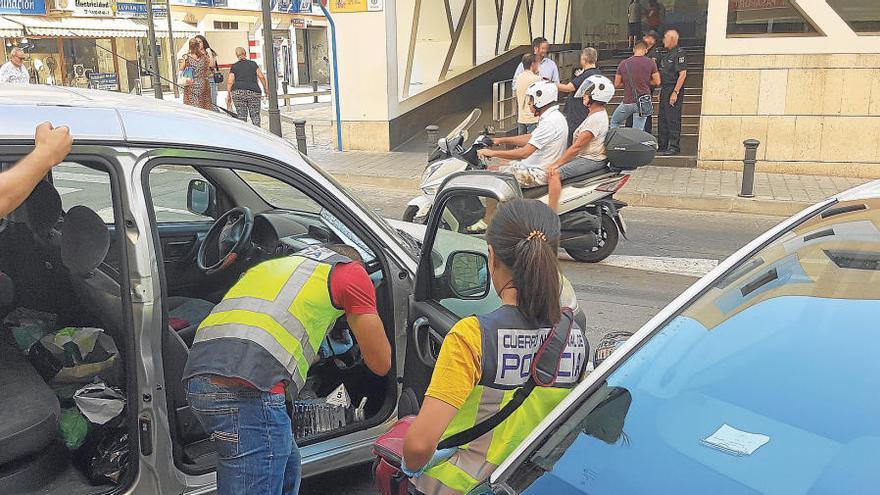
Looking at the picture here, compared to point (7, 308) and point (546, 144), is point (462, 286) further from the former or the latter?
point (546, 144)

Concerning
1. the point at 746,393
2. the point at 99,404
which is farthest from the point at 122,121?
the point at 746,393

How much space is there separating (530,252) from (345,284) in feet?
2.25

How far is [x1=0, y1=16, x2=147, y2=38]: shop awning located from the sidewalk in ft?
72.3

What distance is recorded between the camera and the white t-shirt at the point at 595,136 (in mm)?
7227

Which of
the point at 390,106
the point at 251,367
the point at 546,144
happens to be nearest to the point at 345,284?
the point at 251,367

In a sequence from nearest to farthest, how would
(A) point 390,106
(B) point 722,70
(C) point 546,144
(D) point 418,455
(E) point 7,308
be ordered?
1. (D) point 418,455
2. (E) point 7,308
3. (C) point 546,144
4. (B) point 722,70
5. (A) point 390,106

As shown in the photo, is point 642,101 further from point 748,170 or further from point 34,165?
point 34,165

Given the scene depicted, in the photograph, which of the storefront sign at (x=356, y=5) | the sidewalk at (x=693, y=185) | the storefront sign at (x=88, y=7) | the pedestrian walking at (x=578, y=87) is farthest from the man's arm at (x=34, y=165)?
the storefront sign at (x=88, y=7)

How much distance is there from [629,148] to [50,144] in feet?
18.3

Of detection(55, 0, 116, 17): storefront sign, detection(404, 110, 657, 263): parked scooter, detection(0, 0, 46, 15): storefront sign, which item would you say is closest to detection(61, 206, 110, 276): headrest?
detection(404, 110, 657, 263): parked scooter

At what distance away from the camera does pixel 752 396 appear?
164 cm

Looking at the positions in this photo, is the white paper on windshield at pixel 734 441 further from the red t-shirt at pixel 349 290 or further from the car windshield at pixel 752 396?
the red t-shirt at pixel 349 290

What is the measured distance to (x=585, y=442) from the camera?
1.77 meters

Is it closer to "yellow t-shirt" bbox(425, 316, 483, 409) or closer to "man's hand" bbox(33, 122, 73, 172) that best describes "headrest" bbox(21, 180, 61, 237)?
"man's hand" bbox(33, 122, 73, 172)
